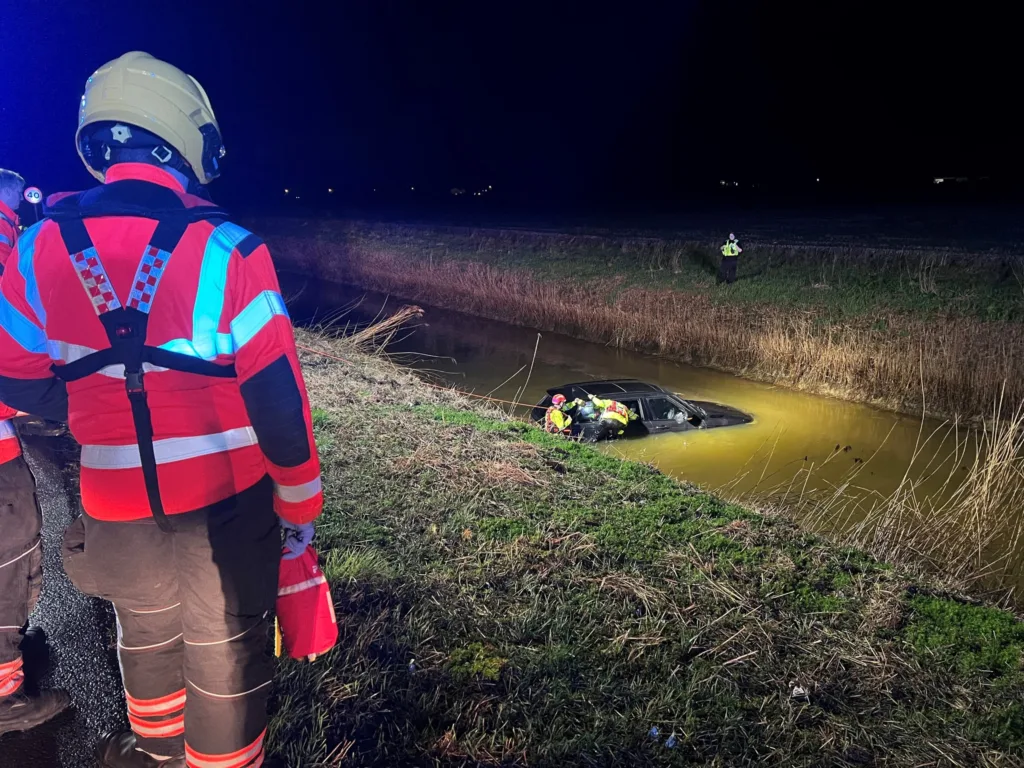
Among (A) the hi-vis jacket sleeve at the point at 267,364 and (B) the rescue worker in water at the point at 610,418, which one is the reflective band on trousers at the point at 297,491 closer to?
(A) the hi-vis jacket sleeve at the point at 267,364

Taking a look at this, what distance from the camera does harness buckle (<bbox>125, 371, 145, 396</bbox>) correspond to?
158 centimetres

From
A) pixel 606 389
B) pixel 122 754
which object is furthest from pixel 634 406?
pixel 122 754

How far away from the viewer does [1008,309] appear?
12.0 m

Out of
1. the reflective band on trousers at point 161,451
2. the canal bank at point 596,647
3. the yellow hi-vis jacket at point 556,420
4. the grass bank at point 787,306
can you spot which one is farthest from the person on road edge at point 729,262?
the reflective band on trousers at point 161,451

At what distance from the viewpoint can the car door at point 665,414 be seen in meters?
9.73

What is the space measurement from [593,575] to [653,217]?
33212 mm

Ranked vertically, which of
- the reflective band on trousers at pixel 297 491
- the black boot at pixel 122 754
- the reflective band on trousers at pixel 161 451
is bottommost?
the black boot at pixel 122 754

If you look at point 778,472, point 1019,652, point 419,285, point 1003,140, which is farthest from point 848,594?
point 1003,140

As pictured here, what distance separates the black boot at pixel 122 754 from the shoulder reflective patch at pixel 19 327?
1.26m

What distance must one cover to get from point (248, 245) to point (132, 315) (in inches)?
12.5

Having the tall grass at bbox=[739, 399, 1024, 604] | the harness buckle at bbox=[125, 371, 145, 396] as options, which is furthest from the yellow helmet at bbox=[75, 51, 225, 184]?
the tall grass at bbox=[739, 399, 1024, 604]

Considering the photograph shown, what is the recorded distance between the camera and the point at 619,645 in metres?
3.02

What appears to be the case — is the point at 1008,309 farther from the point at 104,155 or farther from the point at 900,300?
the point at 104,155

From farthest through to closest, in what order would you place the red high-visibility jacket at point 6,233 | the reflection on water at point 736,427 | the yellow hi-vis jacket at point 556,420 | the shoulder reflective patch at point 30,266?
1. the reflection on water at point 736,427
2. the yellow hi-vis jacket at point 556,420
3. the red high-visibility jacket at point 6,233
4. the shoulder reflective patch at point 30,266
